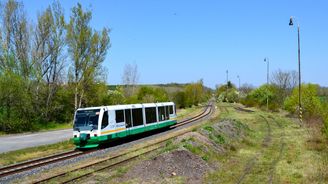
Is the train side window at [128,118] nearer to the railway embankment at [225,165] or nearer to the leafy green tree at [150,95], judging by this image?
the railway embankment at [225,165]

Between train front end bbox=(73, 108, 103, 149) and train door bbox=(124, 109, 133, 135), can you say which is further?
train door bbox=(124, 109, 133, 135)

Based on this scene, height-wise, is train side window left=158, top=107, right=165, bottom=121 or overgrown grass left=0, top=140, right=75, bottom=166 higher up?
train side window left=158, top=107, right=165, bottom=121

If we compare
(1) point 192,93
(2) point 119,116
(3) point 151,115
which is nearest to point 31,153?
(2) point 119,116

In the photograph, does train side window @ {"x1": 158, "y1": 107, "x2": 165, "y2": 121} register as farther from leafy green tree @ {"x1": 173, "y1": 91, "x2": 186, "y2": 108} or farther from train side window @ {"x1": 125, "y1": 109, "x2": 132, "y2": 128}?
leafy green tree @ {"x1": 173, "y1": 91, "x2": 186, "y2": 108}

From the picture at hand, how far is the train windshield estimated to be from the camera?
21883 mm

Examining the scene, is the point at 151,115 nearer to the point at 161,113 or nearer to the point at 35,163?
the point at 161,113

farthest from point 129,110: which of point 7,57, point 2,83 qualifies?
point 7,57

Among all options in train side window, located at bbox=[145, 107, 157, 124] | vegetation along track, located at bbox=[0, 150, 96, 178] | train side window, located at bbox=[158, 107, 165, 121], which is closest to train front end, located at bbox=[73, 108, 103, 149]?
vegetation along track, located at bbox=[0, 150, 96, 178]

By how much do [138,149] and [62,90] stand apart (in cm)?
2490

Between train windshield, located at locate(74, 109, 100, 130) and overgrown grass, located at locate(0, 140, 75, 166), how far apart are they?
1.90 m

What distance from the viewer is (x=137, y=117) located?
2664 cm

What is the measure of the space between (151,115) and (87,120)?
796 centimetres

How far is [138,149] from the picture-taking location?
70.2 ft

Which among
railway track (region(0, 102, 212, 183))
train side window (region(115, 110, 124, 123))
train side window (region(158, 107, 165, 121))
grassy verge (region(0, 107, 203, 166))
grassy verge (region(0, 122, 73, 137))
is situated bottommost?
grassy verge (region(0, 122, 73, 137))
